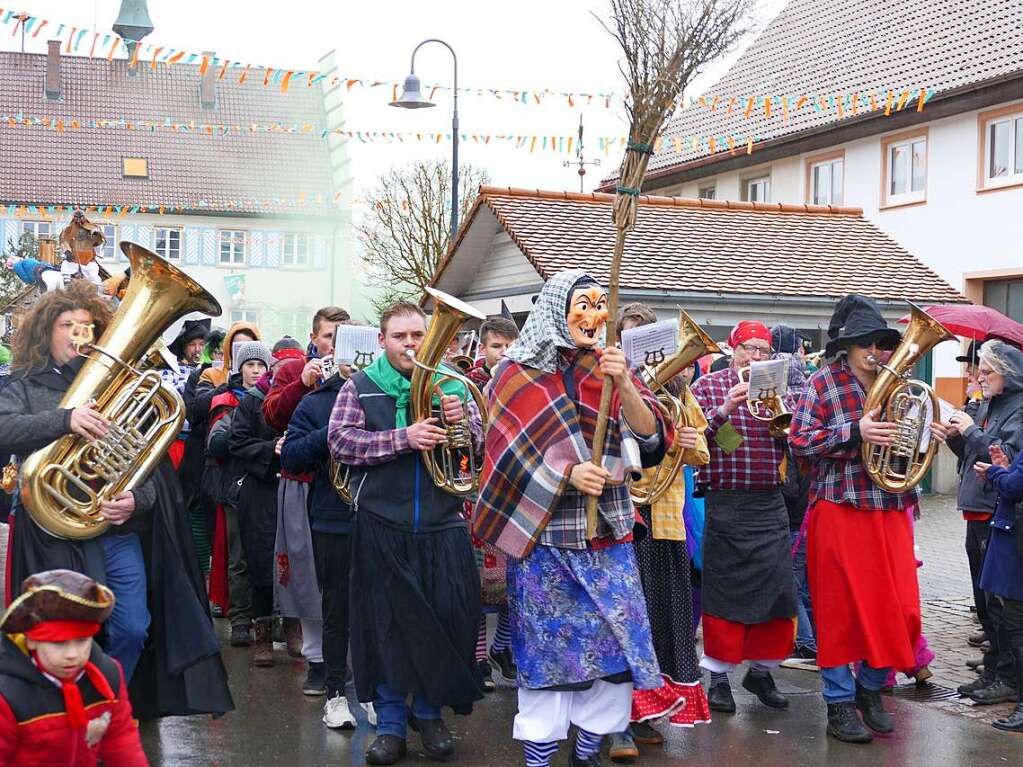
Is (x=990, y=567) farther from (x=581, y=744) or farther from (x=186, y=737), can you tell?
(x=186, y=737)

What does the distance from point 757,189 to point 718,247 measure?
1012 cm

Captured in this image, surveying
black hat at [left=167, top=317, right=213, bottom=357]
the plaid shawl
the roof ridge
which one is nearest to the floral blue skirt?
the plaid shawl

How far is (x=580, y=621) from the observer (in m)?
5.03

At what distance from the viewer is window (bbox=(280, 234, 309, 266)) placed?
41.0 m

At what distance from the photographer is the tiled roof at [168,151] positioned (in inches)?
1583

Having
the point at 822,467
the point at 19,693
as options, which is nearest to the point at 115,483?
the point at 19,693

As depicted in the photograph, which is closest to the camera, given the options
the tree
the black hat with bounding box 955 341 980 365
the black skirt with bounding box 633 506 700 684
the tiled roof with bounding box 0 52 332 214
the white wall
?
the black skirt with bounding box 633 506 700 684

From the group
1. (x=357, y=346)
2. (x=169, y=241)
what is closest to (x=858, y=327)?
(x=357, y=346)

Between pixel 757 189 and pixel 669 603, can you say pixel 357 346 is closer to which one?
pixel 669 603

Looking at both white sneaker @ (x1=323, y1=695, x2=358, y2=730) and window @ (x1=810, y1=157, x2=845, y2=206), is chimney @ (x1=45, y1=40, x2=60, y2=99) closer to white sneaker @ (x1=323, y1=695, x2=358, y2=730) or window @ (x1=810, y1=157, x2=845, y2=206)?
window @ (x1=810, y1=157, x2=845, y2=206)

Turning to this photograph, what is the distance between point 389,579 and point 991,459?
10.3 feet

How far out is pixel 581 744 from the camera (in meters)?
5.26

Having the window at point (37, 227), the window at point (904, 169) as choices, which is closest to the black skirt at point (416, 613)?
the window at point (904, 169)

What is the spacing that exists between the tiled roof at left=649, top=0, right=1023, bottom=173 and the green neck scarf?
16403 millimetres
